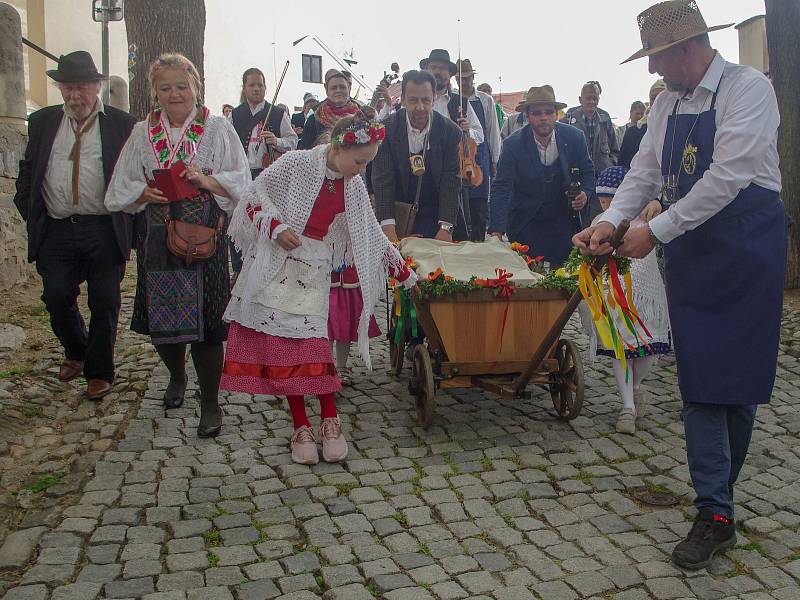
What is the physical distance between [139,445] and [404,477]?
1.53m

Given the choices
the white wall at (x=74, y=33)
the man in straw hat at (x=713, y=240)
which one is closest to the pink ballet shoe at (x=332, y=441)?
the man in straw hat at (x=713, y=240)

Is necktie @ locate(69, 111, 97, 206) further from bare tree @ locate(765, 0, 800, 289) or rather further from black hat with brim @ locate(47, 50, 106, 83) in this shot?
bare tree @ locate(765, 0, 800, 289)

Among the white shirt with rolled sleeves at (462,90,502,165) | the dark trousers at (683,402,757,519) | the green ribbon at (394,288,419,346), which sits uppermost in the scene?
the white shirt with rolled sleeves at (462,90,502,165)

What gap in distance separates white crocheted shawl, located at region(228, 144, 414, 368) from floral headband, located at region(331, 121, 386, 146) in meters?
0.22

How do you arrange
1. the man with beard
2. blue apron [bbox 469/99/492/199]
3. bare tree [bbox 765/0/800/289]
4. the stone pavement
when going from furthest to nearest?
1. the man with beard
2. bare tree [bbox 765/0/800/289]
3. blue apron [bbox 469/99/492/199]
4. the stone pavement

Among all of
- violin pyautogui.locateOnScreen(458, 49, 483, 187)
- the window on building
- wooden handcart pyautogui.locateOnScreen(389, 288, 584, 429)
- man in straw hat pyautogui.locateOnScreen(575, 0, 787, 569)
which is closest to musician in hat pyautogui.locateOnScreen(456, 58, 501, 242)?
violin pyautogui.locateOnScreen(458, 49, 483, 187)

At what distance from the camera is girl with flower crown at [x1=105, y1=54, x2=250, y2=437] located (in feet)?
17.0

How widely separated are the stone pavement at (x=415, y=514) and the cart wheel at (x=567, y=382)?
0.41 feet

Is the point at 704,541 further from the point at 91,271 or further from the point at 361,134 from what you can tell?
the point at 91,271

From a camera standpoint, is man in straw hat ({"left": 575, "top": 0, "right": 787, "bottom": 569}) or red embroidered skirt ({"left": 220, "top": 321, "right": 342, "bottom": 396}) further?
red embroidered skirt ({"left": 220, "top": 321, "right": 342, "bottom": 396})

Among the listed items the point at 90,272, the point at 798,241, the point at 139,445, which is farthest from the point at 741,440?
the point at 798,241

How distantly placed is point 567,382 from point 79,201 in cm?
321

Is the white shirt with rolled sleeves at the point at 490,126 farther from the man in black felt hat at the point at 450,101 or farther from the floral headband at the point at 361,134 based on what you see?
the floral headband at the point at 361,134

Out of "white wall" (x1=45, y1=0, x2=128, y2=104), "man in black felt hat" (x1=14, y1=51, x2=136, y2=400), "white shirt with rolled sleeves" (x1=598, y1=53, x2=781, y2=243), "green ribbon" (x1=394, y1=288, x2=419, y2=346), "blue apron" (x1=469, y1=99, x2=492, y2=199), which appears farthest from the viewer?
"white wall" (x1=45, y1=0, x2=128, y2=104)
